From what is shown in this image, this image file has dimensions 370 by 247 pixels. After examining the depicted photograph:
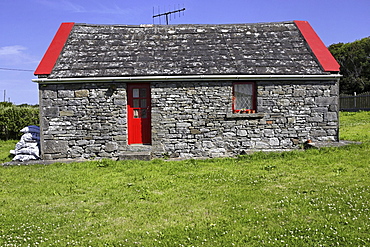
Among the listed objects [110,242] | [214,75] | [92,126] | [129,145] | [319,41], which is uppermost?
[319,41]

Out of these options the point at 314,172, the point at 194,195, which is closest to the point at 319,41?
the point at 314,172

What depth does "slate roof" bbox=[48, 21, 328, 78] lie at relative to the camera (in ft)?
34.6

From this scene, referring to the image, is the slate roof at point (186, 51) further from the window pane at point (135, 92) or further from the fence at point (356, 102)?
the fence at point (356, 102)

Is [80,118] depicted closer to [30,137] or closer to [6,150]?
[30,137]

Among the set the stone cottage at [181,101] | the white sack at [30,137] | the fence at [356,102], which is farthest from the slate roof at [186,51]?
the fence at [356,102]

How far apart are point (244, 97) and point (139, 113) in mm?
3721

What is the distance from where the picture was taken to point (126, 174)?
802 cm

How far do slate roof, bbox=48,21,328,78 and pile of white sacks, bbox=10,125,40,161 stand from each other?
2258mm

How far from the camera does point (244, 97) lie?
10828 mm

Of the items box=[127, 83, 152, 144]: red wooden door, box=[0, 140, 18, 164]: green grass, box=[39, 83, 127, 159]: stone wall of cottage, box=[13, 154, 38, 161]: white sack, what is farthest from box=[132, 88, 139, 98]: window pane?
box=[0, 140, 18, 164]: green grass

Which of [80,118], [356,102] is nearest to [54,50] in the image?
[80,118]

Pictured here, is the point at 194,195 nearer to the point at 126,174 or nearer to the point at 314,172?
the point at 126,174

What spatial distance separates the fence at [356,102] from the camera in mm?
26406

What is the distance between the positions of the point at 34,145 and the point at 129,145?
127 inches
